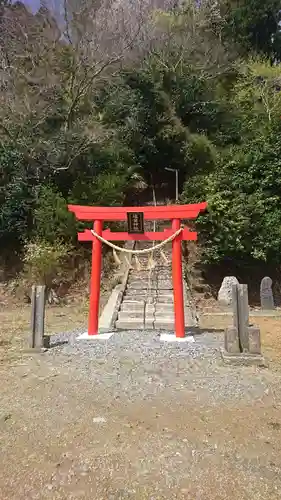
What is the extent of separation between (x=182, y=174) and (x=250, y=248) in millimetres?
7155

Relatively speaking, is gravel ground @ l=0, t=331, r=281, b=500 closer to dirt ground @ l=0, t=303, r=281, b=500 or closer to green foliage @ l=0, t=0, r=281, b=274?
dirt ground @ l=0, t=303, r=281, b=500

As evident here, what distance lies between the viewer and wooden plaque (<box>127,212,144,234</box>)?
23.1 feet

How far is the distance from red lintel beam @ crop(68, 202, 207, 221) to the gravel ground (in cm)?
251

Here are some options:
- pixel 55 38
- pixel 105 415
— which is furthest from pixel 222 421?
pixel 55 38

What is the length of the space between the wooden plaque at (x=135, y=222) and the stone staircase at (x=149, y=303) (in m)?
2.17

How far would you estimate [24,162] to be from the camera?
39.3ft

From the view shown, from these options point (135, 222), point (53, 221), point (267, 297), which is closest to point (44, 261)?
point (53, 221)

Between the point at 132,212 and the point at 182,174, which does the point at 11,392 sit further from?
the point at 182,174

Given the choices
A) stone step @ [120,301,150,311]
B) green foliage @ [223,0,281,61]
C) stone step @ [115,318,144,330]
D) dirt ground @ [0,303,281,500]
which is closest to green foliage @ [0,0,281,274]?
green foliage @ [223,0,281,61]

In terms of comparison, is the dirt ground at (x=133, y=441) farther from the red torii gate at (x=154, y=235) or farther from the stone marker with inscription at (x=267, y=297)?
the stone marker with inscription at (x=267, y=297)

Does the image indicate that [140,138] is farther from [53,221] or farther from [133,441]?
[133,441]

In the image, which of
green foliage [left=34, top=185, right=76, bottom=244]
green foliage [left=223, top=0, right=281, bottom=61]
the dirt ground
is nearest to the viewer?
the dirt ground

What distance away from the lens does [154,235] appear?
23.2ft

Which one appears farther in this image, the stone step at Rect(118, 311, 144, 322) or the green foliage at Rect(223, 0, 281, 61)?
the green foliage at Rect(223, 0, 281, 61)
